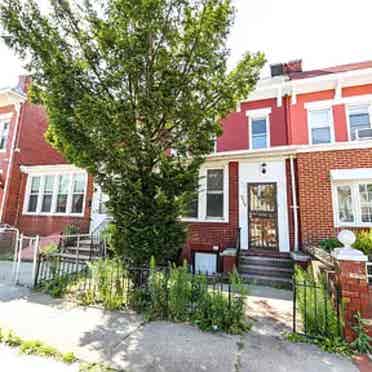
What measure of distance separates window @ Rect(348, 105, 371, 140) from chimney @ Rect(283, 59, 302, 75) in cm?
350

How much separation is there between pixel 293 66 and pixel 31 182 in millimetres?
14675

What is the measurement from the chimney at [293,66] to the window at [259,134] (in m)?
3.20

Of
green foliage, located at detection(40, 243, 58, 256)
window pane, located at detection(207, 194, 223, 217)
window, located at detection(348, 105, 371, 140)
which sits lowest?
green foliage, located at detection(40, 243, 58, 256)

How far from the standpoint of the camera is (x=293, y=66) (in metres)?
11.3

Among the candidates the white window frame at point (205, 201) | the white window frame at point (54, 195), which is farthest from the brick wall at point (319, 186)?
the white window frame at point (54, 195)

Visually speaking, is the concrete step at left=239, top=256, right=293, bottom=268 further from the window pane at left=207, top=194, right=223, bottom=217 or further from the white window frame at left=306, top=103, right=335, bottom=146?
the white window frame at left=306, top=103, right=335, bottom=146

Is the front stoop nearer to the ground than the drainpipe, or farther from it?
nearer to the ground

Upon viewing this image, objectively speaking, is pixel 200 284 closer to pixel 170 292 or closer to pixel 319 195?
pixel 170 292

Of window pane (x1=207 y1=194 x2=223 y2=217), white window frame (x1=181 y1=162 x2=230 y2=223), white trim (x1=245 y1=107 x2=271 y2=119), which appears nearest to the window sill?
white window frame (x1=181 y1=162 x2=230 y2=223)

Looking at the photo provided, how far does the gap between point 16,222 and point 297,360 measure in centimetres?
1377

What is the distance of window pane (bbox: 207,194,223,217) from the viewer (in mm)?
9000

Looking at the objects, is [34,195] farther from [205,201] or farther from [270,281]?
[270,281]

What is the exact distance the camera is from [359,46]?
10695 mm

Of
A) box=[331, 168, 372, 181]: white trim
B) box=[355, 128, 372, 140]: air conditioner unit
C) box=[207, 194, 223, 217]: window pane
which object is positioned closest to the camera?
box=[331, 168, 372, 181]: white trim
